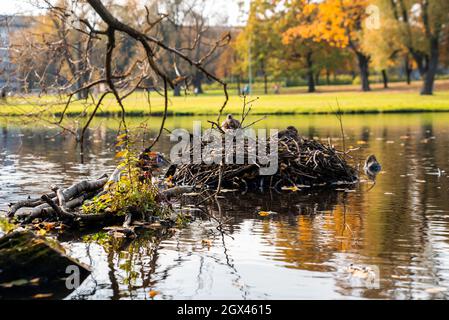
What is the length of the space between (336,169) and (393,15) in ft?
135

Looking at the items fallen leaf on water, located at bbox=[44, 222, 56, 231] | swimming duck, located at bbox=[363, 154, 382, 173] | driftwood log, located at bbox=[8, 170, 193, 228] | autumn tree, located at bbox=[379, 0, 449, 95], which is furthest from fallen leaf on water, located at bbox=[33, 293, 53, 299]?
autumn tree, located at bbox=[379, 0, 449, 95]

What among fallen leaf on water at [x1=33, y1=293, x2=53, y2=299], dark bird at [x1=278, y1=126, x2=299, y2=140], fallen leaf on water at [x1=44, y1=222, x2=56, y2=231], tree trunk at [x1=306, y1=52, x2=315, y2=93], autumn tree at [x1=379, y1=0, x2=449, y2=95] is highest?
autumn tree at [x1=379, y1=0, x2=449, y2=95]

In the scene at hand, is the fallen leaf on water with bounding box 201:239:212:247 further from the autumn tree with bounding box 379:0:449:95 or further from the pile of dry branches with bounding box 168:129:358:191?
the autumn tree with bounding box 379:0:449:95

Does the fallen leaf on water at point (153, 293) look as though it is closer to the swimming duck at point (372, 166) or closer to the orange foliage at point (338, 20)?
the swimming duck at point (372, 166)

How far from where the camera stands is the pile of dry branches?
14.5 m

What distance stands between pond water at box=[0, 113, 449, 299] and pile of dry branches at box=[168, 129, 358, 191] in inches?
28.7

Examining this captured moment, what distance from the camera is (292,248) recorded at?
9289mm

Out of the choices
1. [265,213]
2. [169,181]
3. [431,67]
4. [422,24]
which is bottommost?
[265,213]

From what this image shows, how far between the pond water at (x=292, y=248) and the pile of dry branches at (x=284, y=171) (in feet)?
2.39

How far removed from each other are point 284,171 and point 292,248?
5.54 metres

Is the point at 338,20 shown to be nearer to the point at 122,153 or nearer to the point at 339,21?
the point at 339,21

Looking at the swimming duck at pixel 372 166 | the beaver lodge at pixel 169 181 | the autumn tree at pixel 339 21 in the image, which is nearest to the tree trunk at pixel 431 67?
the autumn tree at pixel 339 21

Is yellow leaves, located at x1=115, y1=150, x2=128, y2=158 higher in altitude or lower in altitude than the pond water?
higher

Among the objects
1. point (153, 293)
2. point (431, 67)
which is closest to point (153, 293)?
point (153, 293)
